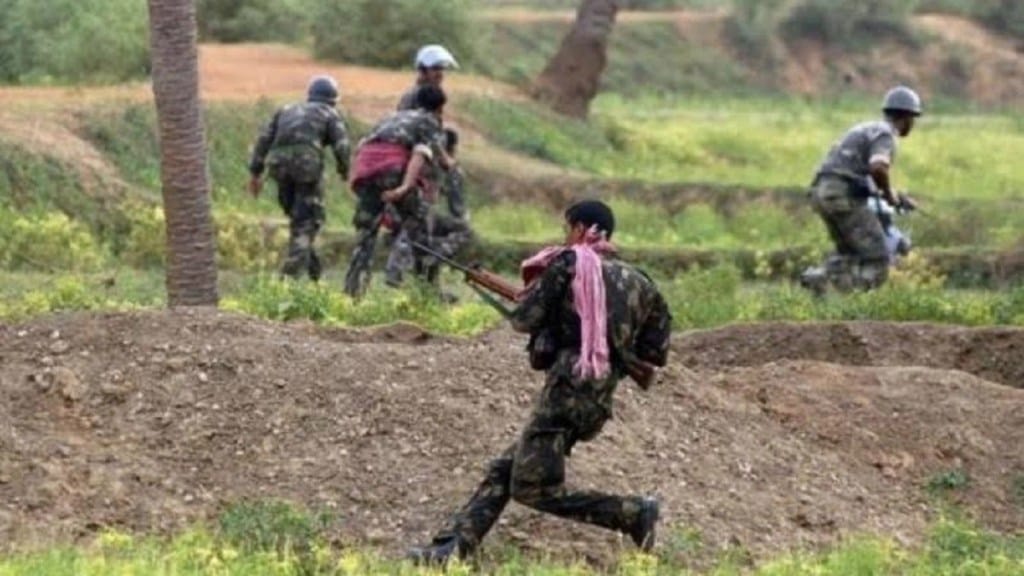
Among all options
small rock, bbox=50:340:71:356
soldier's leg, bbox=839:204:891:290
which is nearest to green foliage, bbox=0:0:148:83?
soldier's leg, bbox=839:204:891:290

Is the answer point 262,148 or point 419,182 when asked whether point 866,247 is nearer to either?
point 419,182

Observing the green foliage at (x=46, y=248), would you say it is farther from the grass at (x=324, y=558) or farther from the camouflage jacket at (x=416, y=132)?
the grass at (x=324, y=558)

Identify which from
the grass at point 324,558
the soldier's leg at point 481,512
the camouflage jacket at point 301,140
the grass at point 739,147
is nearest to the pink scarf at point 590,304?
the soldier's leg at point 481,512

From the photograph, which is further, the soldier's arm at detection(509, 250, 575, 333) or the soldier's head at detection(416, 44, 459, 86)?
the soldier's head at detection(416, 44, 459, 86)

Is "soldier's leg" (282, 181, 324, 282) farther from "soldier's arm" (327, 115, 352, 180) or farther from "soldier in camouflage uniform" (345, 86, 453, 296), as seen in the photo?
"soldier in camouflage uniform" (345, 86, 453, 296)

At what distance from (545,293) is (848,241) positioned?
8.73 meters

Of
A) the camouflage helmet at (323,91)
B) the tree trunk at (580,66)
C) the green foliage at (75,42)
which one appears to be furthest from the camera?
the tree trunk at (580,66)

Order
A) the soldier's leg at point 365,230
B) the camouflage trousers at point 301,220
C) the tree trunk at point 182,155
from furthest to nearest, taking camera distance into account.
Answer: the camouflage trousers at point 301,220, the soldier's leg at point 365,230, the tree trunk at point 182,155

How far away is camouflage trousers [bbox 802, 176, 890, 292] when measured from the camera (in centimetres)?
1836

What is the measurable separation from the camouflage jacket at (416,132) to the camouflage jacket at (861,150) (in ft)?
8.81

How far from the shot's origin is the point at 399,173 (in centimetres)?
1770

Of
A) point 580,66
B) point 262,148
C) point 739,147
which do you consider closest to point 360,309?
point 262,148

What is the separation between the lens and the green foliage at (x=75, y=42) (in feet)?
101

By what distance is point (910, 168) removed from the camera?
3553cm
